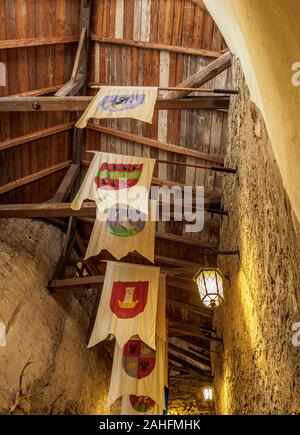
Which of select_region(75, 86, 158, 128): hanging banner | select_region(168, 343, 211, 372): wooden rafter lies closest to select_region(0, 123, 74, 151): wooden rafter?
select_region(75, 86, 158, 128): hanging banner

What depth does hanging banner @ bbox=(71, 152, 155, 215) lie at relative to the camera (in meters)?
5.66

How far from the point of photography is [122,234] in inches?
235

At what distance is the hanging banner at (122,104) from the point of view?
17.3 ft

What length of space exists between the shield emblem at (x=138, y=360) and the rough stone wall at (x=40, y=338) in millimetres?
1340

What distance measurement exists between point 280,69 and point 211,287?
3430mm

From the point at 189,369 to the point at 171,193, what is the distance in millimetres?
6879

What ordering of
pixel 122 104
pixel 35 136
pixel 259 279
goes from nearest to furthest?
pixel 259 279, pixel 122 104, pixel 35 136

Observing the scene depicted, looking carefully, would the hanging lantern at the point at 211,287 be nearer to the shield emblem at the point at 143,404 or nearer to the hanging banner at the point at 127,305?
the hanging banner at the point at 127,305

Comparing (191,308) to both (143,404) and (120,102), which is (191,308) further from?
(120,102)

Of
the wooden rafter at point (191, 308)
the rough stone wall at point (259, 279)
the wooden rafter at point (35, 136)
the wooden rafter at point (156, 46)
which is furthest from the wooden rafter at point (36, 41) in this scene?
the wooden rafter at point (191, 308)

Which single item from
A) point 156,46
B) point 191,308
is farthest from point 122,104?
point 191,308

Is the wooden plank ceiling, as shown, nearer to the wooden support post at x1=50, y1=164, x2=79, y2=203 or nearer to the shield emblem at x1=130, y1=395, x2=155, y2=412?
the wooden support post at x1=50, y1=164, x2=79, y2=203

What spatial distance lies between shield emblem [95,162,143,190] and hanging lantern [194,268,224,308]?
175cm

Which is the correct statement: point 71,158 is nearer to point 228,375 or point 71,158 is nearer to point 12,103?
point 12,103
